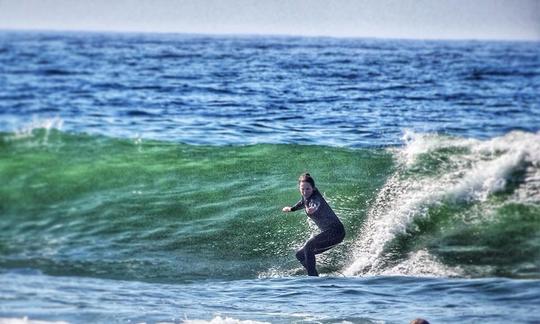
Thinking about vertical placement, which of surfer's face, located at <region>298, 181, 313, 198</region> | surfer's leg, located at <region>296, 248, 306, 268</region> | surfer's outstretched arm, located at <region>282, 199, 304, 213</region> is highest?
Result: surfer's face, located at <region>298, 181, 313, 198</region>

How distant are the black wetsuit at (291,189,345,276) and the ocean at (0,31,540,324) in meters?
0.06

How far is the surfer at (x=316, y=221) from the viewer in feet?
19.4

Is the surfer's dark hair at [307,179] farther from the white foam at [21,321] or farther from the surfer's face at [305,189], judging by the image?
the white foam at [21,321]

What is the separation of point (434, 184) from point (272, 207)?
4.15 feet

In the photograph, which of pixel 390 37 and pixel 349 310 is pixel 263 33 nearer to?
pixel 390 37

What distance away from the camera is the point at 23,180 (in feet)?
18.3

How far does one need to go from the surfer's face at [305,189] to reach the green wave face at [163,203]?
3.2 inches

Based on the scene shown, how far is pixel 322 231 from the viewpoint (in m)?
6.00

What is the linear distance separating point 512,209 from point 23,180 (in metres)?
3.61

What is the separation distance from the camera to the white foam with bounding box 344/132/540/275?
586 centimetres

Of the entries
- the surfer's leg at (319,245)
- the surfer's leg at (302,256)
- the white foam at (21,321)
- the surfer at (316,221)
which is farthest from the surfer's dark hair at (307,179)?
the white foam at (21,321)

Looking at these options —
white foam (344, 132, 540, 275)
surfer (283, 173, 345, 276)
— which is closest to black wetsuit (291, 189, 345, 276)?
surfer (283, 173, 345, 276)

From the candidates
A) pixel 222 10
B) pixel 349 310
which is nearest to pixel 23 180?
pixel 222 10

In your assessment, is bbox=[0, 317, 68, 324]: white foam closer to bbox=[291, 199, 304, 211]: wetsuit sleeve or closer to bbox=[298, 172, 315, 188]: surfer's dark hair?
bbox=[291, 199, 304, 211]: wetsuit sleeve
